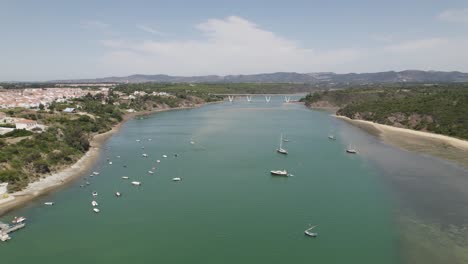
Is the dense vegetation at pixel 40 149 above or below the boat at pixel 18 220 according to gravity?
above

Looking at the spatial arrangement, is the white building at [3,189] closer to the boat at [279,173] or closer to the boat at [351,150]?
the boat at [279,173]

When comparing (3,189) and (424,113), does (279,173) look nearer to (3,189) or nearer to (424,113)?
(3,189)

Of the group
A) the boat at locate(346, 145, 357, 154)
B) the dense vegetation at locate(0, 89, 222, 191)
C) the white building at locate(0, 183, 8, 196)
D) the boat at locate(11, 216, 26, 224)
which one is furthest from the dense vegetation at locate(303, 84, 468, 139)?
the white building at locate(0, 183, 8, 196)

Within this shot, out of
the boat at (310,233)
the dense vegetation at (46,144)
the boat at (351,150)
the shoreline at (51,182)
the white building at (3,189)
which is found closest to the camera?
the boat at (310,233)

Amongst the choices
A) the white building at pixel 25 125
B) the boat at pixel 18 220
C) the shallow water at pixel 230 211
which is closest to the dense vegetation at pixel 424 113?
the shallow water at pixel 230 211

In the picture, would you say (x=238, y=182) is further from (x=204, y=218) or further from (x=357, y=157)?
(x=357, y=157)
